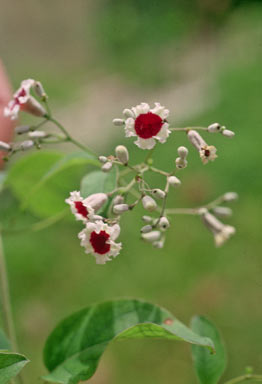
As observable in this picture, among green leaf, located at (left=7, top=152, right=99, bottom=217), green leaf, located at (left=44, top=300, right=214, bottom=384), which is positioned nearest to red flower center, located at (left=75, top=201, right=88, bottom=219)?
green leaf, located at (left=44, top=300, right=214, bottom=384)

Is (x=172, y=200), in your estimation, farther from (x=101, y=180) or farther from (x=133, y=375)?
(x=101, y=180)

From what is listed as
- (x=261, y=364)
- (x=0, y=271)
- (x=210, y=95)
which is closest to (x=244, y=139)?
(x=210, y=95)

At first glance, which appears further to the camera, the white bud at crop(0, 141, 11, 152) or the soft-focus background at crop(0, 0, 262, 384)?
the soft-focus background at crop(0, 0, 262, 384)

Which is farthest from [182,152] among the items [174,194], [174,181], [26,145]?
[174,194]

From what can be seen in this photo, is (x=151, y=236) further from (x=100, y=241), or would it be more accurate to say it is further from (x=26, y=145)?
(x=26, y=145)

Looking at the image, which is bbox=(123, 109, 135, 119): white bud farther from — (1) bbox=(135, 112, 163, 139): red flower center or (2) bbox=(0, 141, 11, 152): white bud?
(2) bbox=(0, 141, 11, 152): white bud

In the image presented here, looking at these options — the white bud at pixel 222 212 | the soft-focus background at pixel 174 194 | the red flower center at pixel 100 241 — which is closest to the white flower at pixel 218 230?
the white bud at pixel 222 212

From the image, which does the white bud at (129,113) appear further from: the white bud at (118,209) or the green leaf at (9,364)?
the green leaf at (9,364)
